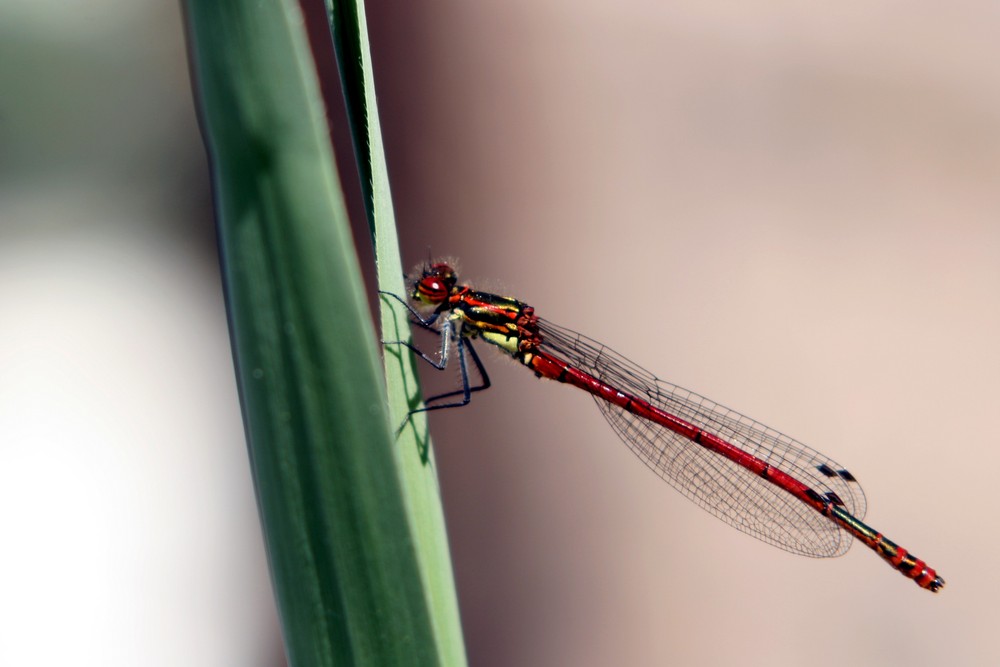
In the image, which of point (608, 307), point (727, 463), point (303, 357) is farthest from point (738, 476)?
point (303, 357)

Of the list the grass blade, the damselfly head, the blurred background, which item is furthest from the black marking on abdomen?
the grass blade

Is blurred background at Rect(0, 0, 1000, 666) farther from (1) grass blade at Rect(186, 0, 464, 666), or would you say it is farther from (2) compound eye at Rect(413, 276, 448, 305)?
(1) grass blade at Rect(186, 0, 464, 666)

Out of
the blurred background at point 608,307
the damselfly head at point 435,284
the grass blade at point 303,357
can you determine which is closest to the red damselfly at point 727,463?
the damselfly head at point 435,284

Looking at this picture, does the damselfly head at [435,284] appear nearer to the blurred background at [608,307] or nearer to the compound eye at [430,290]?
the compound eye at [430,290]

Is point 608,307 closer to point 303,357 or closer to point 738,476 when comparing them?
point 738,476

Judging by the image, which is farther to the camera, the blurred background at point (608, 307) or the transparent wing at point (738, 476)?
the blurred background at point (608, 307)
